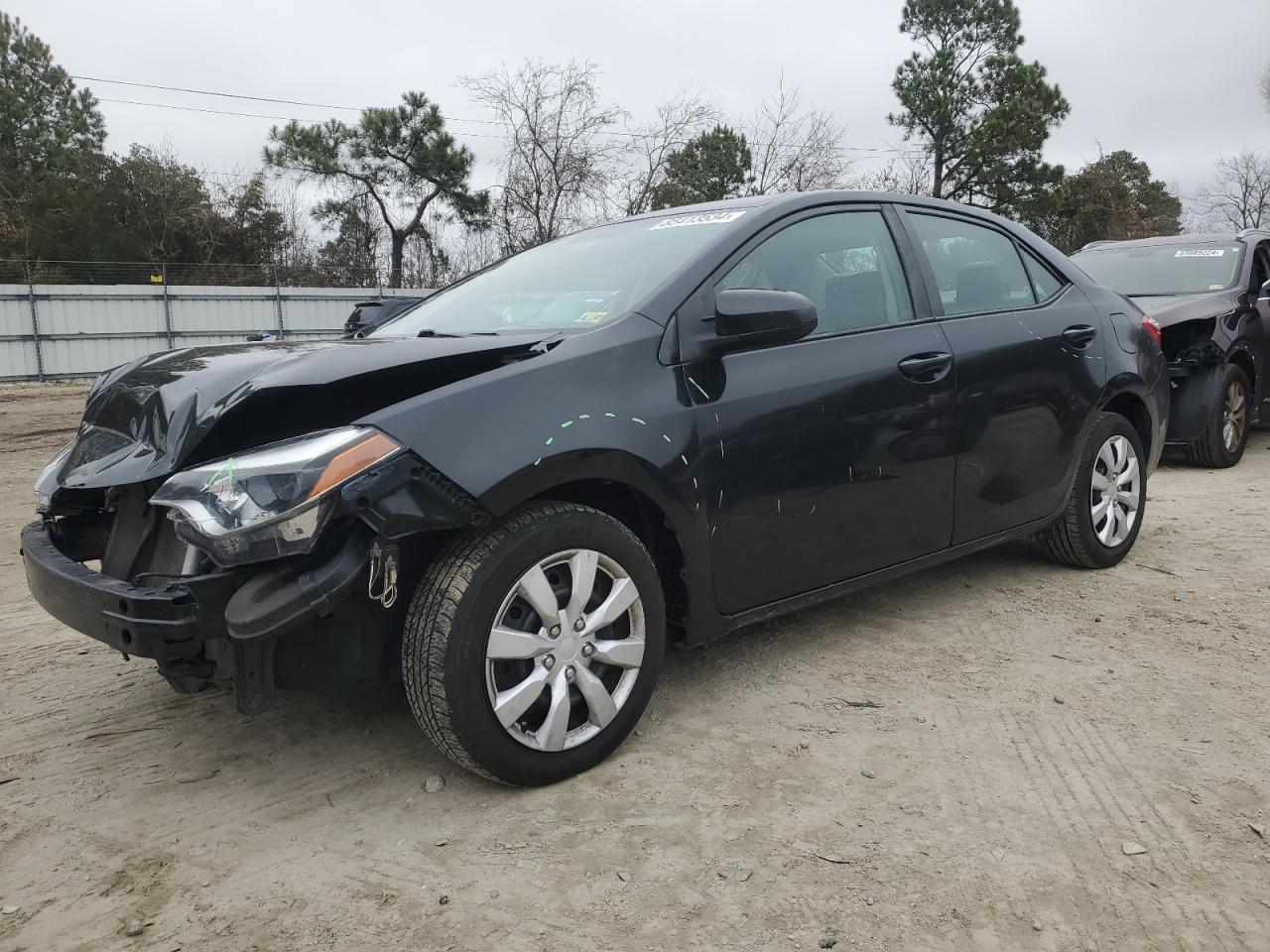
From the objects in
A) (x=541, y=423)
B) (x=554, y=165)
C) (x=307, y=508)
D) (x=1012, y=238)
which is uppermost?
(x=554, y=165)

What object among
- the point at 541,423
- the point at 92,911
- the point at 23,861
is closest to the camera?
the point at 92,911

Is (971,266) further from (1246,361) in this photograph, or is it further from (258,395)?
(1246,361)

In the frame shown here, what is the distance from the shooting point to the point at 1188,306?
682 centimetres

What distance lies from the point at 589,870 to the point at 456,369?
4.15 ft

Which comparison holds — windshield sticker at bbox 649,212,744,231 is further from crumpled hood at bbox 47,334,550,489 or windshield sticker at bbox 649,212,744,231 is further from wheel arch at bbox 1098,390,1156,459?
wheel arch at bbox 1098,390,1156,459

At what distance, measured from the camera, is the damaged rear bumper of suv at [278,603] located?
209 centimetres

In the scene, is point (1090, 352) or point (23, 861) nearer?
point (23, 861)

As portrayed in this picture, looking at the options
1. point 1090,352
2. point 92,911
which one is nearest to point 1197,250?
point 1090,352

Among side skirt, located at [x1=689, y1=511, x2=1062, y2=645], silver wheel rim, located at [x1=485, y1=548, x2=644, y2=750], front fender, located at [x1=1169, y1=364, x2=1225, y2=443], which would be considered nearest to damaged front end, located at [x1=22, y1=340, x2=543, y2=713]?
silver wheel rim, located at [x1=485, y1=548, x2=644, y2=750]

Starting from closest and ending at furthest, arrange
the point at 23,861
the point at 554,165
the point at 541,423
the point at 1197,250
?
1. the point at 23,861
2. the point at 541,423
3. the point at 1197,250
4. the point at 554,165

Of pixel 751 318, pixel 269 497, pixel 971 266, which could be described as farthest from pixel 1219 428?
pixel 269 497

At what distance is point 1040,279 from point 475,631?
304cm

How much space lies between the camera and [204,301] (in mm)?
21781

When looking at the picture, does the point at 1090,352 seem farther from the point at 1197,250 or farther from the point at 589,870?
the point at 1197,250
